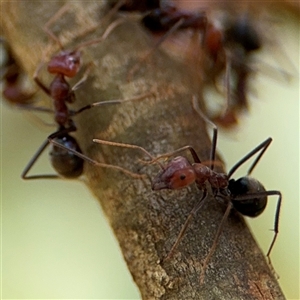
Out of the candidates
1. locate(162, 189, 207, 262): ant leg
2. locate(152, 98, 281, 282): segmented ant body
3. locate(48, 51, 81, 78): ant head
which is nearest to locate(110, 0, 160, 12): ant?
locate(48, 51, 81, 78): ant head

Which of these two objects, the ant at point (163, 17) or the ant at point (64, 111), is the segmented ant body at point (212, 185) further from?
the ant at point (163, 17)

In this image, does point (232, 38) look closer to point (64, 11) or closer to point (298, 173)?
point (298, 173)

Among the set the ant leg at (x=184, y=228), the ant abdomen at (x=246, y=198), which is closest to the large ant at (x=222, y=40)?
the ant abdomen at (x=246, y=198)

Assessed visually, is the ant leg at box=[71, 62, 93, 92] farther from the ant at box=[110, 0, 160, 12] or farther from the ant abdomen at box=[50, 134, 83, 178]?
the ant at box=[110, 0, 160, 12]

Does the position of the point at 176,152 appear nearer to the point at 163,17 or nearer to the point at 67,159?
the point at 67,159

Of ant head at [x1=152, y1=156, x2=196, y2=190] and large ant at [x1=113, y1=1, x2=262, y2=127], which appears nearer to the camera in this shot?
ant head at [x1=152, y1=156, x2=196, y2=190]

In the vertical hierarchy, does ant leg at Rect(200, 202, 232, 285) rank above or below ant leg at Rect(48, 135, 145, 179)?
above
